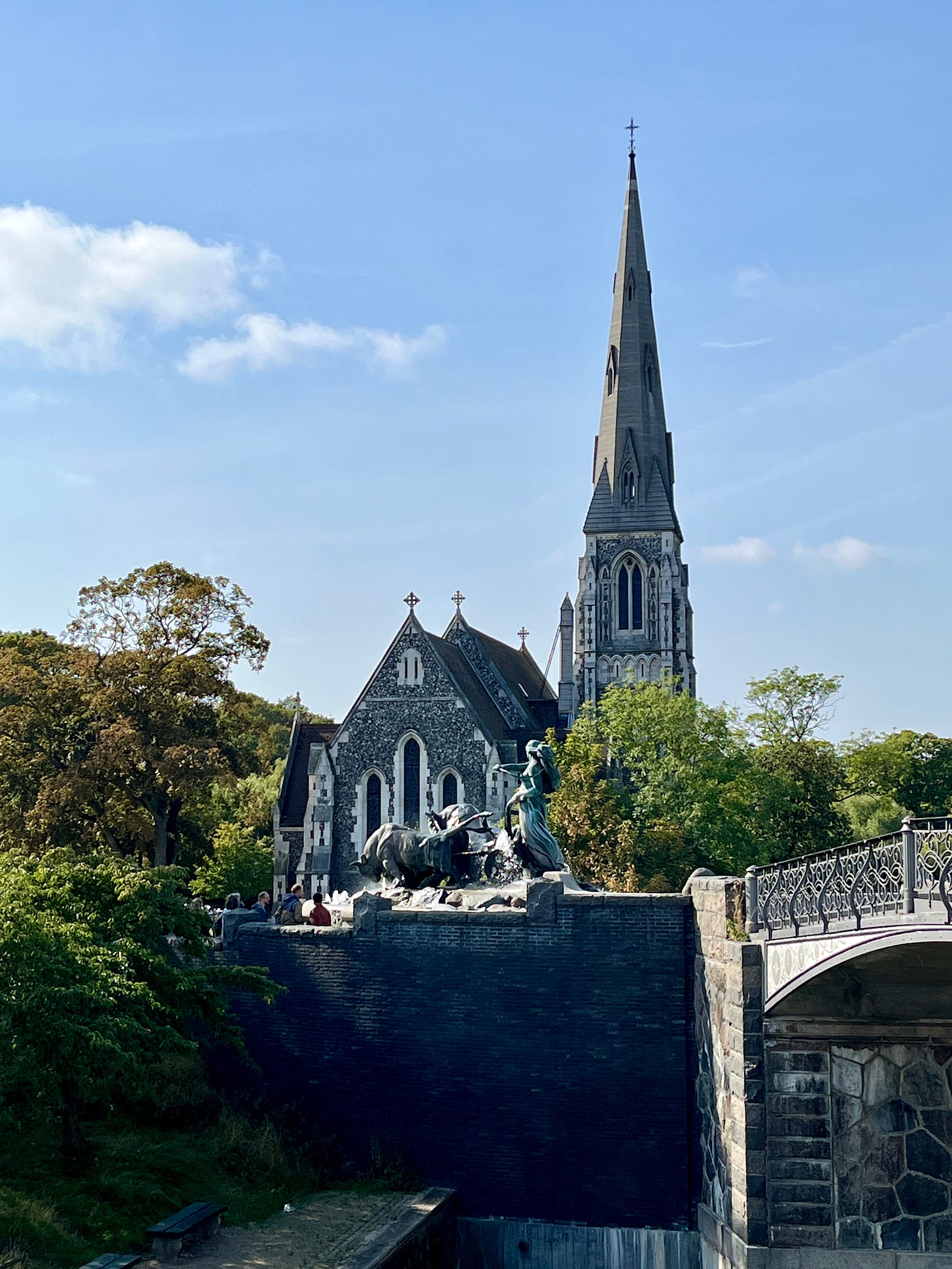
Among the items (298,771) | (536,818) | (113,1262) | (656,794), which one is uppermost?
(298,771)

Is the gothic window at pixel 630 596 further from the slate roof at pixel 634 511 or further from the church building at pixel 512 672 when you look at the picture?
the slate roof at pixel 634 511

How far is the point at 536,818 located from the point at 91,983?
8.53 m

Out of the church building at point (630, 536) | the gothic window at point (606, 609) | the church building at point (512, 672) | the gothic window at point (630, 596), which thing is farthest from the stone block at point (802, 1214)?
the gothic window at point (630, 596)

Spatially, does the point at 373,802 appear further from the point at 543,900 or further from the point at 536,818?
the point at 543,900

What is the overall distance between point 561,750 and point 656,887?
9114mm

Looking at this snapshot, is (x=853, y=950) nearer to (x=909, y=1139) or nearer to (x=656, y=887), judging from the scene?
(x=909, y=1139)

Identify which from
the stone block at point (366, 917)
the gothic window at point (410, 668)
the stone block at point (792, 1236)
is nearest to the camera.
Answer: the stone block at point (792, 1236)

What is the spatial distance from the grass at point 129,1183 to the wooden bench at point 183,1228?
0.32 meters

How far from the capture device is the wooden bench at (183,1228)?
1733 cm

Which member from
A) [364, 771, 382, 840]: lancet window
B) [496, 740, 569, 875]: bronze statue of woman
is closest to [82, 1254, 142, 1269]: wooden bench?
[496, 740, 569, 875]: bronze statue of woman

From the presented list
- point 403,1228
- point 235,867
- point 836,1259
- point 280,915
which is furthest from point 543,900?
point 235,867

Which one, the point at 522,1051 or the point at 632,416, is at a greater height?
the point at 632,416

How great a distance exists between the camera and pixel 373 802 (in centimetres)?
4319

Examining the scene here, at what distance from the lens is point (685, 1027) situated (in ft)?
69.4
